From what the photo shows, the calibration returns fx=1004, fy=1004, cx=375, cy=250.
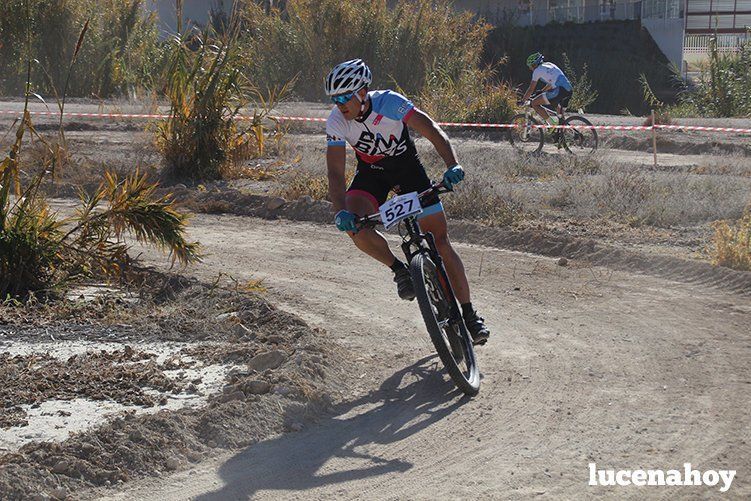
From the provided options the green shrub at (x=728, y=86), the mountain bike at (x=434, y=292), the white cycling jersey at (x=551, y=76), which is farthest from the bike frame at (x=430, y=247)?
the green shrub at (x=728, y=86)

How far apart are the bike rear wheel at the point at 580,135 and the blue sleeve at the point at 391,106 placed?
12284 millimetres

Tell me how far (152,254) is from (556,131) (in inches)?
410

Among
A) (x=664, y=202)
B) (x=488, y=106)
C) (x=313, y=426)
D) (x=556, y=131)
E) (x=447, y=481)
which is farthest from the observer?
(x=488, y=106)

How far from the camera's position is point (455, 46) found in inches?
1103

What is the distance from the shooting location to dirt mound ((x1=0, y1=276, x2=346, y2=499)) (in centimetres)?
493

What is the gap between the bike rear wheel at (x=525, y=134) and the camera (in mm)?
18859

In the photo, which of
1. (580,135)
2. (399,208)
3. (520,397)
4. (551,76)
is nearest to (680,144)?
(580,135)

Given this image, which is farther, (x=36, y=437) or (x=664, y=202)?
(x=664, y=202)

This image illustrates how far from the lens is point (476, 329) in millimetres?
6496

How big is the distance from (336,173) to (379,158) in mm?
343

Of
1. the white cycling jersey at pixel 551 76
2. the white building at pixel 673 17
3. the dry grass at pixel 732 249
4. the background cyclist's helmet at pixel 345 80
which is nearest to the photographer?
the background cyclist's helmet at pixel 345 80

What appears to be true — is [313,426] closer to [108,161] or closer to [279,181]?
[279,181]

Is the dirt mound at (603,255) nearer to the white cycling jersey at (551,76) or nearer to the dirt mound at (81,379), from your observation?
the dirt mound at (81,379)

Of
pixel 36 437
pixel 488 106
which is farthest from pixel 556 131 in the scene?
pixel 36 437
